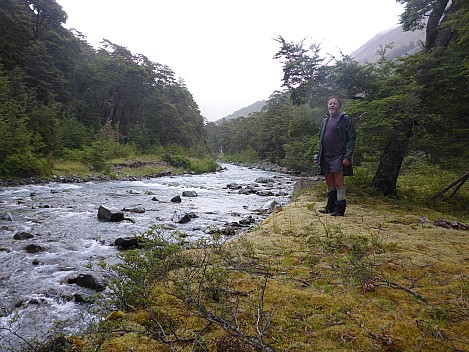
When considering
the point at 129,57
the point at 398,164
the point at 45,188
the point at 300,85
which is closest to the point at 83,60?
the point at 129,57

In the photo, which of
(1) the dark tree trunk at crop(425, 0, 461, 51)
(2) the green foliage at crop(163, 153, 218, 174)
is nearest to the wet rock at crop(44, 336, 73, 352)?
(1) the dark tree trunk at crop(425, 0, 461, 51)

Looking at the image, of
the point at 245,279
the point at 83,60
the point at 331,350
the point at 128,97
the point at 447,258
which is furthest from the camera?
the point at 128,97

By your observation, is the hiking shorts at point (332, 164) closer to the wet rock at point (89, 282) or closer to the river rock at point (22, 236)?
the wet rock at point (89, 282)

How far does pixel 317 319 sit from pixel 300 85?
7523 millimetres

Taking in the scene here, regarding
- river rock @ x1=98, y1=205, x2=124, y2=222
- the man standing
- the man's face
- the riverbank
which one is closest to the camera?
Result: the man standing

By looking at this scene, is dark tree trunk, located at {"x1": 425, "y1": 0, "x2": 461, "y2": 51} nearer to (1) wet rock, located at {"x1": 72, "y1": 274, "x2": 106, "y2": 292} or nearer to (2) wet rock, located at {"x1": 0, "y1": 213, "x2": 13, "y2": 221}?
(1) wet rock, located at {"x1": 72, "y1": 274, "x2": 106, "y2": 292}

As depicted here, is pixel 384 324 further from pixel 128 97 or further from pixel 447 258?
pixel 128 97

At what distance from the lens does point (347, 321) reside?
2102 mm

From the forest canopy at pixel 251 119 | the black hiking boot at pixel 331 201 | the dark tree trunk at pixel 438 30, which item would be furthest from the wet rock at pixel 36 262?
the dark tree trunk at pixel 438 30

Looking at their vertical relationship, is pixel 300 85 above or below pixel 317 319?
above

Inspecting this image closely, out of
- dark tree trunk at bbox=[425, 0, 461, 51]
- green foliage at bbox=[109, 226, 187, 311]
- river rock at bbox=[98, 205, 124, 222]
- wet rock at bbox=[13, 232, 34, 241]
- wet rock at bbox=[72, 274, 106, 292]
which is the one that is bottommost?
river rock at bbox=[98, 205, 124, 222]

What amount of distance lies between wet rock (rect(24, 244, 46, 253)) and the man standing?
565 cm

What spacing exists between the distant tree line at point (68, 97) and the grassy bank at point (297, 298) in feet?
58.0

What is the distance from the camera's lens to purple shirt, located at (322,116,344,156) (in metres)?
5.63
